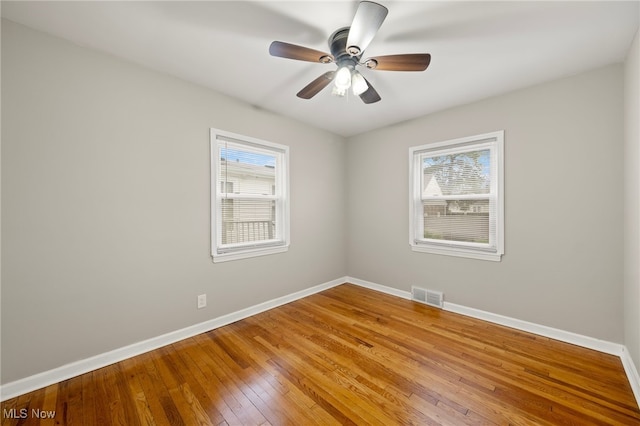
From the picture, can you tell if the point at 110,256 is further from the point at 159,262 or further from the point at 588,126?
the point at 588,126

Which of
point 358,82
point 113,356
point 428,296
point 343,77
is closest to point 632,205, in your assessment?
point 428,296

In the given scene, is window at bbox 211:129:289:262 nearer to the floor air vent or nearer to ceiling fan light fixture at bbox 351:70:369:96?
ceiling fan light fixture at bbox 351:70:369:96

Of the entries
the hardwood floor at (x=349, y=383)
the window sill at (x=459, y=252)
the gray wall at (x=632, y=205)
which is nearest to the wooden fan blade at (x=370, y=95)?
the gray wall at (x=632, y=205)

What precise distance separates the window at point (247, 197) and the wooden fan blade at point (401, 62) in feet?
5.65

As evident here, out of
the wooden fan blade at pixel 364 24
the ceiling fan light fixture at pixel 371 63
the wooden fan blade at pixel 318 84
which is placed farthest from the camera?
the wooden fan blade at pixel 318 84

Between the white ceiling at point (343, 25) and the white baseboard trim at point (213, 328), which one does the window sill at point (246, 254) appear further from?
the white ceiling at point (343, 25)

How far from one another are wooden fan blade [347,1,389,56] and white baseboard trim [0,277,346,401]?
2.81 metres

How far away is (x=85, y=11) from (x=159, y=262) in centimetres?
191

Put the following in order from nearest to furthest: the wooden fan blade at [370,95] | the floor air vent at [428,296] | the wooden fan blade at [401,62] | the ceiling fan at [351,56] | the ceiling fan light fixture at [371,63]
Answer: the ceiling fan at [351,56]
the wooden fan blade at [401,62]
the ceiling fan light fixture at [371,63]
the wooden fan blade at [370,95]
the floor air vent at [428,296]

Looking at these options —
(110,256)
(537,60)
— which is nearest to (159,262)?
(110,256)

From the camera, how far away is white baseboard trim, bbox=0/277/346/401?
1.71 metres

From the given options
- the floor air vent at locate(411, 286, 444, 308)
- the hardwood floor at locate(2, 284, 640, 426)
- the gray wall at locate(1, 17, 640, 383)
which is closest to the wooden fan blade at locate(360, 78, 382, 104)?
the gray wall at locate(1, 17, 640, 383)

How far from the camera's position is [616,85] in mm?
2162

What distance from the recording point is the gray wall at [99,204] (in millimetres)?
1719
